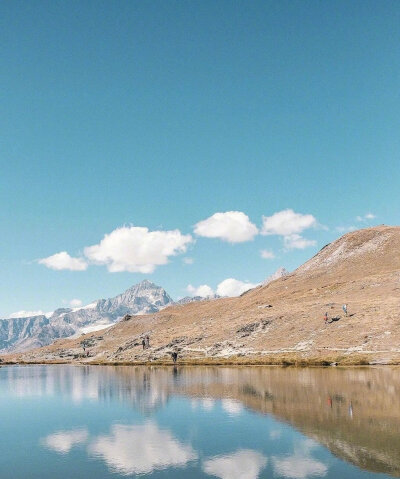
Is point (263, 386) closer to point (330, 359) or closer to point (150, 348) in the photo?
point (330, 359)

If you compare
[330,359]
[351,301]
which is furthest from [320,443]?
[351,301]

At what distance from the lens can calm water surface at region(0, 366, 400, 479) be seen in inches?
1133

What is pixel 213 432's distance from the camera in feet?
126

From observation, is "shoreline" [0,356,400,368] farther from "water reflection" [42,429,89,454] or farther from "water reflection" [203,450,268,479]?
"water reflection" [42,429,89,454]

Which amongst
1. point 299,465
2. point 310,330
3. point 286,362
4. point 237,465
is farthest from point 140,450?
point 310,330

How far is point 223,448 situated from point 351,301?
11485cm

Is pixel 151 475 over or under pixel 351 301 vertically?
under

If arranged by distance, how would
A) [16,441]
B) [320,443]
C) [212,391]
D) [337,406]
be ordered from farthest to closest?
[212,391], [337,406], [16,441], [320,443]

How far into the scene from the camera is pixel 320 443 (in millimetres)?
33344

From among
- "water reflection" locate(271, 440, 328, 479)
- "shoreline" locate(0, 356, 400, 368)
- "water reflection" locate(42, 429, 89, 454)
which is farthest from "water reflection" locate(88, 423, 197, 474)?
"shoreline" locate(0, 356, 400, 368)

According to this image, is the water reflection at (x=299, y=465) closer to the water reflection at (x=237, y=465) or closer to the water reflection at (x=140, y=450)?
the water reflection at (x=237, y=465)

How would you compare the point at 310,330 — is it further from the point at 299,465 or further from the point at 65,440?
the point at 299,465

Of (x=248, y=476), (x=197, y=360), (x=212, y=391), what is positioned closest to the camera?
(x=248, y=476)

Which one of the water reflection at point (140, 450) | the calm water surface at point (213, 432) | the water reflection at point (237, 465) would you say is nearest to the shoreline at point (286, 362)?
the calm water surface at point (213, 432)
